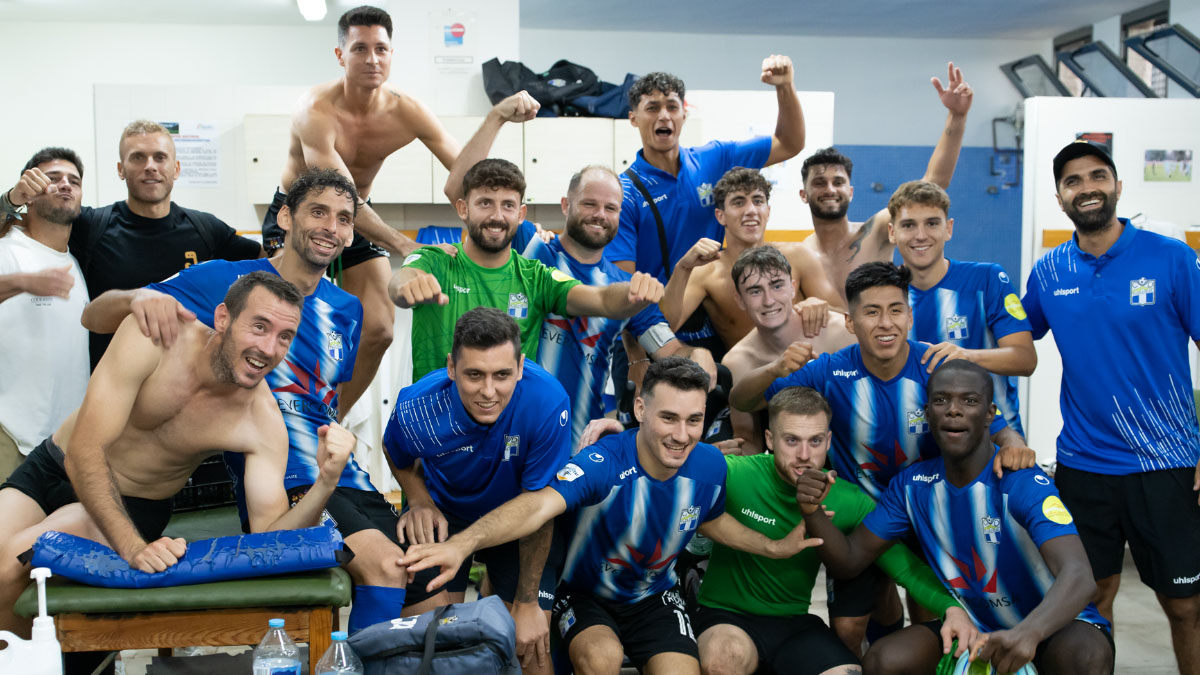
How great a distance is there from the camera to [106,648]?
2.42 m

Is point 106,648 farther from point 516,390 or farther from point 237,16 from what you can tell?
point 237,16

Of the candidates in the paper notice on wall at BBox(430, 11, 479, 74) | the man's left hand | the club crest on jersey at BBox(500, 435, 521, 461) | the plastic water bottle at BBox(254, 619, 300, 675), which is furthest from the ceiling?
the plastic water bottle at BBox(254, 619, 300, 675)

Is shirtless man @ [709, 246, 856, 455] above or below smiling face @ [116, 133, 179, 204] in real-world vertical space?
below

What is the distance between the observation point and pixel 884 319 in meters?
3.09

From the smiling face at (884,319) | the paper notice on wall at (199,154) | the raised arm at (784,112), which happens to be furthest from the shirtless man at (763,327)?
the paper notice on wall at (199,154)

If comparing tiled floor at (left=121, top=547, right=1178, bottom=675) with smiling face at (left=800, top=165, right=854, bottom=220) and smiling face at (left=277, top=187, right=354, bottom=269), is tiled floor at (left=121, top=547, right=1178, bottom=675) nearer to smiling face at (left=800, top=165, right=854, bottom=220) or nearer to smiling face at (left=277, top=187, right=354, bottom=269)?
smiling face at (left=800, top=165, right=854, bottom=220)

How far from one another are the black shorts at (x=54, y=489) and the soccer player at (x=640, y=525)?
92 cm

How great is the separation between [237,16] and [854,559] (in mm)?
7260

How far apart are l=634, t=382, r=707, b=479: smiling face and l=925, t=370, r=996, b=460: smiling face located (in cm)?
71

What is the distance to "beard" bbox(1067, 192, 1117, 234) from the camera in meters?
3.39

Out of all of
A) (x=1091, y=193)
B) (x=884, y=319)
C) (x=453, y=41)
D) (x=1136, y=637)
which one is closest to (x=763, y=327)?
(x=884, y=319)


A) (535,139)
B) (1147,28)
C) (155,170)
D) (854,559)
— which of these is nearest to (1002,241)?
(1147,28)

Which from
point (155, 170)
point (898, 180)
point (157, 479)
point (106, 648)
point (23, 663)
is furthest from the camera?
point (898, 180)

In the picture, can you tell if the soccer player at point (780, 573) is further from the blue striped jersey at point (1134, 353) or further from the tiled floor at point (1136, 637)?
the tiled floor at point (1136, 637)
